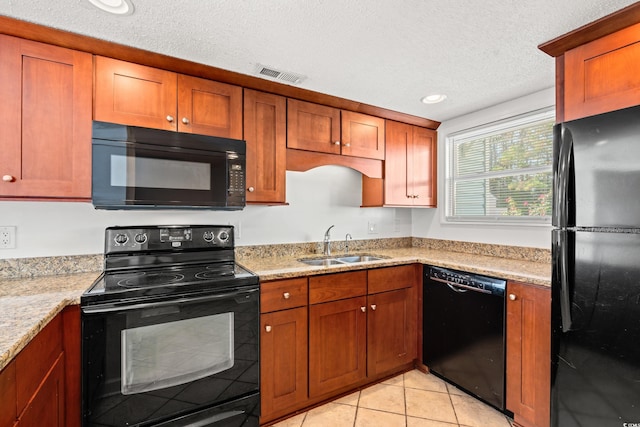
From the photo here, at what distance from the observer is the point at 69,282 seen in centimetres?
165

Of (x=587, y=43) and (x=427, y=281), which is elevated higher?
(x=587, y=43)

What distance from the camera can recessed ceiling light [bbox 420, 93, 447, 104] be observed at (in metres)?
2.41

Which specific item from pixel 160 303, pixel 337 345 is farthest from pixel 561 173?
pixel 160 303

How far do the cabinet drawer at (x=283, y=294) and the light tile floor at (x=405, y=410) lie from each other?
2.40 ft

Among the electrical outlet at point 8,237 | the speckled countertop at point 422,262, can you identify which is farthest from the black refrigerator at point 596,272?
the electrical outlet at point 8,237

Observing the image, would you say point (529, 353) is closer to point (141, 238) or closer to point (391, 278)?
point (391, 278)

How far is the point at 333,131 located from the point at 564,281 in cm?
175

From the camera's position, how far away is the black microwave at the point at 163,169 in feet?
5.51

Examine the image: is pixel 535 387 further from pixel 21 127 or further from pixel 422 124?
pixel 21 127

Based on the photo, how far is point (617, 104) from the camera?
144 cm

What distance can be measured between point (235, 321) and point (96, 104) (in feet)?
4.63

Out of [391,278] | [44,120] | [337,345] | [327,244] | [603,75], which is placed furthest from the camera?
[327,244]

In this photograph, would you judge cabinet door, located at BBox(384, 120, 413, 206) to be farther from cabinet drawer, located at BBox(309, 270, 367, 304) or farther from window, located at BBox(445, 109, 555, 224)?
cabinet drawer, located at BBox(309, 270, 367, 304)

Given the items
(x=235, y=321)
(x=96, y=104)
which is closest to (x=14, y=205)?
(x=96, y=104)
